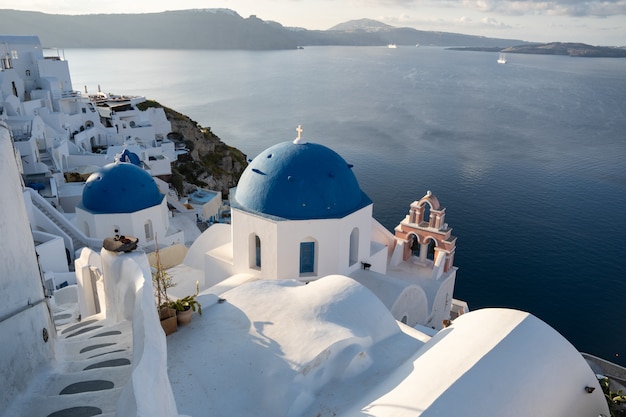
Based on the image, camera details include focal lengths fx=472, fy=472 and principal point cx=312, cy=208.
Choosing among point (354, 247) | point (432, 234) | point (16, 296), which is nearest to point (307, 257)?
point (354, 247)

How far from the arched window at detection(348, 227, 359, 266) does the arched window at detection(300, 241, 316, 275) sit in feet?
4.93

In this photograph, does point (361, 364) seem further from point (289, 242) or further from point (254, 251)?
point (254, 251)

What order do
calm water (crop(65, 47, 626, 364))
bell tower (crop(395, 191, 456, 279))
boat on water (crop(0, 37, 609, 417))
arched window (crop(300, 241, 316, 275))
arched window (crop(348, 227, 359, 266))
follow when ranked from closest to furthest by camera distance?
1. boat on water (crop(0, 37, 609, 417))
2. arched window (crop(300, 241, 316, 275))
3. arched window (crop(348, 227, 359, 266))
4. bell tower (crop(395, 191, 456, 279))
5. calm water (crop(65, 47, 626, 364))

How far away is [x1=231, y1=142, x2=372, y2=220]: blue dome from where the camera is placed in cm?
1444

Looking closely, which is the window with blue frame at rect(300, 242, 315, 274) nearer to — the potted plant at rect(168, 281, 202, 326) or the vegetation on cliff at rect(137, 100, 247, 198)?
the potted plant at rect(168, 281, 202, 326)

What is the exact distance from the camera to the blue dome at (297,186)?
14438 millimetres

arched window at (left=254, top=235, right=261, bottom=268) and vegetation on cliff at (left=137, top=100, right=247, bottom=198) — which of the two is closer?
arched window at (left=254, top=235, right=261, bottom=268)

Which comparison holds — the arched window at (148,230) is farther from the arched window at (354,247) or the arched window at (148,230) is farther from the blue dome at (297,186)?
the arched window at (354,247)

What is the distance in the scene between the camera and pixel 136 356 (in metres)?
5.72

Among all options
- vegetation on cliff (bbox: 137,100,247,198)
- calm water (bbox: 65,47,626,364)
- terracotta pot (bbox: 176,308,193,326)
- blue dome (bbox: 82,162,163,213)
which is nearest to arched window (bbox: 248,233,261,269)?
terracotta pot (bbox: 176,308,193,326)

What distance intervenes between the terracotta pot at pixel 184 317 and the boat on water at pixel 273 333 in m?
0.17

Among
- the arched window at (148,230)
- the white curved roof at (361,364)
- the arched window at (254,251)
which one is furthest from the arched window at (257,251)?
the arched window at (148,230)

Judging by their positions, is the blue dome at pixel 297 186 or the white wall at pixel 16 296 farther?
the blue dome at pixel 297 186

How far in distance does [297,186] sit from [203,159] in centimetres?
4158
